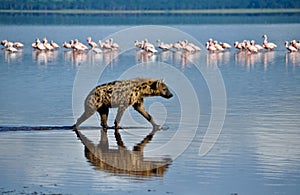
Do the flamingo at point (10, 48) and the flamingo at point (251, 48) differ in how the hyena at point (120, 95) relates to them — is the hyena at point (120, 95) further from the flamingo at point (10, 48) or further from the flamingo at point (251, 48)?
the flamingo at point (10, 48)

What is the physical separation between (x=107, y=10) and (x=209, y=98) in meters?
104

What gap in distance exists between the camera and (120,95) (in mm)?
14836

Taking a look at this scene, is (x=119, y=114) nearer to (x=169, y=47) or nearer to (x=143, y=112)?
(x=143, y=112)

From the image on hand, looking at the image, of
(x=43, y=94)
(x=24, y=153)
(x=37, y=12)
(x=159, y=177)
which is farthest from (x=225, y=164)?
(x=37, y=12)

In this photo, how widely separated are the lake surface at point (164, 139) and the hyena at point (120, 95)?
0.33m

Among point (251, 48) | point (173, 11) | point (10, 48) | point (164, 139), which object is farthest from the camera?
point (173, 11)

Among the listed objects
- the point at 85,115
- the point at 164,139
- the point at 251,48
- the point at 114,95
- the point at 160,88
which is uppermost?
the point at 251,48

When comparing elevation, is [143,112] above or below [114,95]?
below

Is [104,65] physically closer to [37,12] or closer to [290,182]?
[290,182]

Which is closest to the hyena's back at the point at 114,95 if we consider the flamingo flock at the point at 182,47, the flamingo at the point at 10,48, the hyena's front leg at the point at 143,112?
the hyena's front leg at the point at 143,112

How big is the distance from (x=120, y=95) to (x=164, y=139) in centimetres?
113

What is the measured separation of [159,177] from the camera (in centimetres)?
1130

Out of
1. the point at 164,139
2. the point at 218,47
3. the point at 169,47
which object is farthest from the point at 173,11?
the point at 164,139

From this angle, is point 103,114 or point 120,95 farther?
point 103,114
